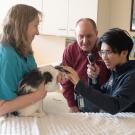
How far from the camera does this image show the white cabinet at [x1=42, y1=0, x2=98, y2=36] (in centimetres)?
317

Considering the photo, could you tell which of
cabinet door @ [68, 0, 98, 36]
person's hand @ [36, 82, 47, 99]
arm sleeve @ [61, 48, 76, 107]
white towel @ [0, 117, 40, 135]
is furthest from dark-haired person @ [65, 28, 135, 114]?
cabinet door @ [68, 0, 98, 36]

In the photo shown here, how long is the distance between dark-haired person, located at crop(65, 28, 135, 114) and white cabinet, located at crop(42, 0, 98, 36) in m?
1.55

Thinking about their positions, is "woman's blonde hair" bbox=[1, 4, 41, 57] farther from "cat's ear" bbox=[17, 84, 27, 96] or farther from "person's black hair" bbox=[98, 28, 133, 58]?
"person's black hair" bbox=[98, 28, 133, 58]

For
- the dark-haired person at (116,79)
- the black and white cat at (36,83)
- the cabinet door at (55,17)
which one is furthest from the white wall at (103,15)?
the black and white cat at (36,83)

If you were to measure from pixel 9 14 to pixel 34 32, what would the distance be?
0.50 feet

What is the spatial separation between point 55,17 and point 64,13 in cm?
13

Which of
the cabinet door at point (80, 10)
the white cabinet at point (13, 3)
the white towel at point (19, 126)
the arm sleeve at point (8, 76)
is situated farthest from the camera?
the white cabinet at point (13, 3)

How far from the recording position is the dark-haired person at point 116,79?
4.84ft

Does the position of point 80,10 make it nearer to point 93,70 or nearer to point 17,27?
point 93,70

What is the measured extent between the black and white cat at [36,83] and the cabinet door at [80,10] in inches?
65.2

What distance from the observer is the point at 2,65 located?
1431mm

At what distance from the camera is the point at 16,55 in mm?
1466

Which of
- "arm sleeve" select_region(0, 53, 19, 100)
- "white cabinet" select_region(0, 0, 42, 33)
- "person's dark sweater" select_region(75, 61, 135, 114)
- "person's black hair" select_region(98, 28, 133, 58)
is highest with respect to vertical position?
"white cabinet" select_region(0, 0, 42, 33)

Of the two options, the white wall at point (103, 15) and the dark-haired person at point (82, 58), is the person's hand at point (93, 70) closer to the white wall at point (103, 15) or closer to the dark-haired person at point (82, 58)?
the dark-haired person at point (82, 58)
